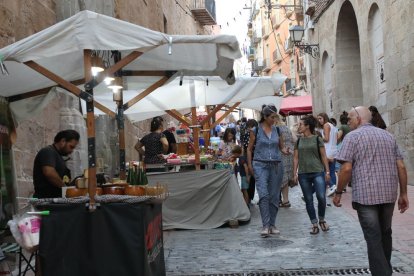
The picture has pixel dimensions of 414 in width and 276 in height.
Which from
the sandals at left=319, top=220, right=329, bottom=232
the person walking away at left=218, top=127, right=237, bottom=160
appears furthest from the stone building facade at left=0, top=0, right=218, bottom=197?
the sandals at left=319, top=220, right=329, bottom=232

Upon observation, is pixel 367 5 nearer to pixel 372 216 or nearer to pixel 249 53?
pixel 372 216

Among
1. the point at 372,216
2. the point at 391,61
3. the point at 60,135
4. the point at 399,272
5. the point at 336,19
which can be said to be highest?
the point at 336,19

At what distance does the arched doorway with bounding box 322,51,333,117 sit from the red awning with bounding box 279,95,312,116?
1953mm

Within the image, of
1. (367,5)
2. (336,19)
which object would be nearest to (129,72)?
(367,5)

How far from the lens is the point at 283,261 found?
5.79m

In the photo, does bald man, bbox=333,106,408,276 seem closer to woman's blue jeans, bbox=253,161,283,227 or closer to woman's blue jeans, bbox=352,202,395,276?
woman's blue jeans, bbox=352,202,395,276

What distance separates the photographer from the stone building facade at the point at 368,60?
11258mm

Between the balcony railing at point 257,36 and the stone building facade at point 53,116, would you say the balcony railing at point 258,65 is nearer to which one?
the balcony railing at point 257,36

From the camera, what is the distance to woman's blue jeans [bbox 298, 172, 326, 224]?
7.38 m

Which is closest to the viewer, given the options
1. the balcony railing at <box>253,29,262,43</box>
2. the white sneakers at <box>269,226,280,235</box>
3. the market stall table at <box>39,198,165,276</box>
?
the market stall table at <box>39,198,165,276</box>

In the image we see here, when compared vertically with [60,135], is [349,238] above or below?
below

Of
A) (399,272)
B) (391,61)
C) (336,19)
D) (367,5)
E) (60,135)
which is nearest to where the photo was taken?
(399,272)

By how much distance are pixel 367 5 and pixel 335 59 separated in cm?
422

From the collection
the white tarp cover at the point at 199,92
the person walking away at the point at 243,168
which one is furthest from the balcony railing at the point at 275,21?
the white tarp cover at the point at 199,92
